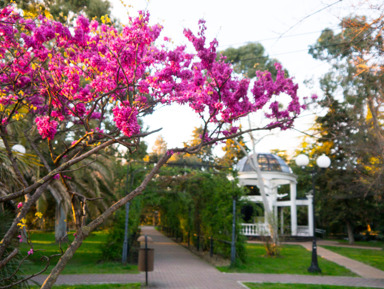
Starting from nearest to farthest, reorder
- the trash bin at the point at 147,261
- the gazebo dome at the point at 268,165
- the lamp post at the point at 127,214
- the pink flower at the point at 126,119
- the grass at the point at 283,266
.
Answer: the pink flower at the point at 126,119
the trash bin at the point at 147,261
the grass at the point at 283,266
the lamp post at the point at 127,214
the gazebo dome at the point at 268,165

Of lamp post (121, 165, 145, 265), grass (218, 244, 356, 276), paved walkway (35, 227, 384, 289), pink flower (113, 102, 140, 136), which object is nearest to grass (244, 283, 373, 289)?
paved walkway (35, 227, 384, 289)

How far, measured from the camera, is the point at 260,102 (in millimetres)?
5395

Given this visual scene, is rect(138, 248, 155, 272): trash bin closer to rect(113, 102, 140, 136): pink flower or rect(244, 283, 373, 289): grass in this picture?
rect(244, 283, 373, 289): grass

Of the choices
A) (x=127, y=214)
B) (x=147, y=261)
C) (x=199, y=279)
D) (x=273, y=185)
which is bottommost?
(x=199, y=279)

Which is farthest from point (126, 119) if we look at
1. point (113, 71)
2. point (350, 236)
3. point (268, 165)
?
point (350, 236)

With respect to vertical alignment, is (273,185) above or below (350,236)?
above

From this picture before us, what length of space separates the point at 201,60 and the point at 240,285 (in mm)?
7394

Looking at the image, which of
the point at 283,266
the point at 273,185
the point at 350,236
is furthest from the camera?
the point at 273,185

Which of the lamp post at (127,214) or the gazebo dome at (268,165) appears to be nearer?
the lamp post at (127,214)

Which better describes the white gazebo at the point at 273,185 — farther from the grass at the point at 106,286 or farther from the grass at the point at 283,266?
the grass at the point at 106,286

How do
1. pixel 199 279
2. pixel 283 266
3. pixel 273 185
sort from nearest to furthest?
pixel 199 279 < pixel 283 266 < pixel 273 185

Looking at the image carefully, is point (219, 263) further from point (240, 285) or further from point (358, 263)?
point (358, 263)

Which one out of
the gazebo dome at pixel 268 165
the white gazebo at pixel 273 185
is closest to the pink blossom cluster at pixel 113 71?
the white gazebo at pixel 273 185

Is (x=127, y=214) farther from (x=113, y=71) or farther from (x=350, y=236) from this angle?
(x=350, y=236)
